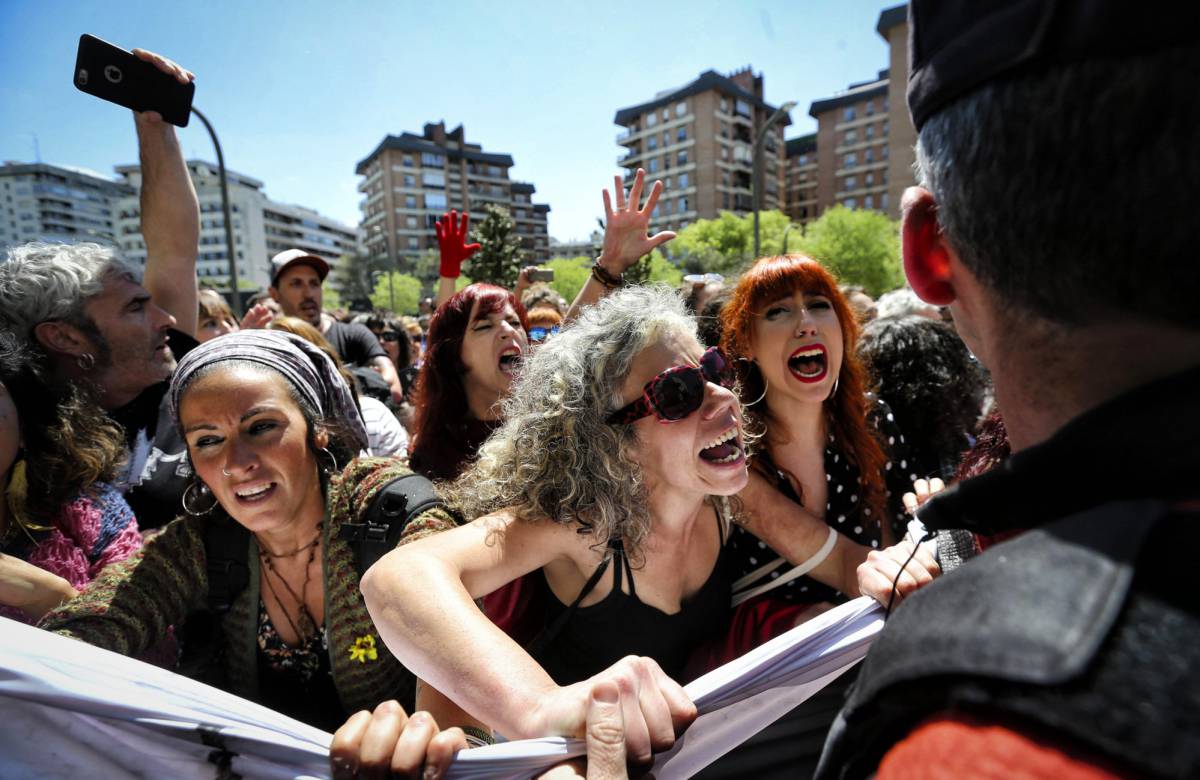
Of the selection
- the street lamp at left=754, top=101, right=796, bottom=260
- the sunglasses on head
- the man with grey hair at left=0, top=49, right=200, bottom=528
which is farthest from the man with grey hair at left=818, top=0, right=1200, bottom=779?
the street lamp at left=754, top=101, right=796, bottom=260

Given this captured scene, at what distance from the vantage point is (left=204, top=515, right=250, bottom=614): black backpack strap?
2.08 meters

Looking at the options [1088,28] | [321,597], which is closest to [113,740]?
[321,597]

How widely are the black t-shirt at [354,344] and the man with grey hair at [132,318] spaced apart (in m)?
2.55

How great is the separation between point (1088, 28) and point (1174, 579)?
20.9 inches

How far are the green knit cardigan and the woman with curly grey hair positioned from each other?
282 millimetres

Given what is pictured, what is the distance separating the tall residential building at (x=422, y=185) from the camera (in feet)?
265

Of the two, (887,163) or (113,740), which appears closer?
(113,740)

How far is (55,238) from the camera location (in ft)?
9.36

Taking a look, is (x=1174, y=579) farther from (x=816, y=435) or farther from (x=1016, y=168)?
(x=816, y=435)

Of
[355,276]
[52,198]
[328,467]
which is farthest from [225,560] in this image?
[52,198]

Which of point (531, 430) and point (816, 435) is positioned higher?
point (531, 430)

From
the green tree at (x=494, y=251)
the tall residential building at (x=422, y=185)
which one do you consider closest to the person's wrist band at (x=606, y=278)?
the green tree at (x=494, y=251)

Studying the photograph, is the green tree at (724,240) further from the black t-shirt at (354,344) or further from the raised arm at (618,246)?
the raised arm at (618,246)

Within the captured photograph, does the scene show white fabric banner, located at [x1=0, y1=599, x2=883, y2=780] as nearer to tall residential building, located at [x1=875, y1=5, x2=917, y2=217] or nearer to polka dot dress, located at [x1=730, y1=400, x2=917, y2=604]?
polka dot dress, located at [x1=730, y1=400, x2=917, y2=604]
